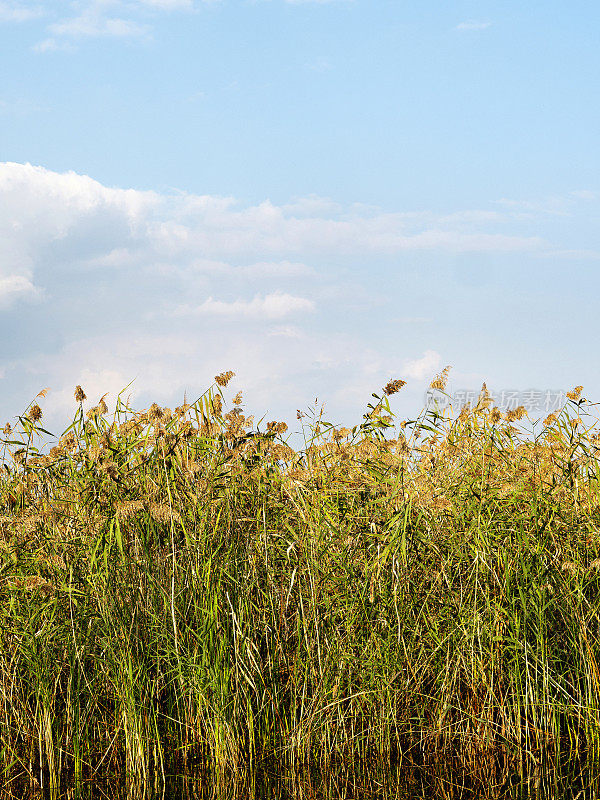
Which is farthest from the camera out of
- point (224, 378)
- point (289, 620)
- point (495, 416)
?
point (495, 416)

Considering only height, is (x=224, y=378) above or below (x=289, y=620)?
above

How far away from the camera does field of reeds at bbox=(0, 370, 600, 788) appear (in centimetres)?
409

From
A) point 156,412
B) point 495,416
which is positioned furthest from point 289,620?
point 495,416

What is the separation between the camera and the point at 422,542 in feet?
14.5

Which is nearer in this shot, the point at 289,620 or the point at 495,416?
the point at 289,620

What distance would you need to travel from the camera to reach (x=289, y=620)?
14.4 ft

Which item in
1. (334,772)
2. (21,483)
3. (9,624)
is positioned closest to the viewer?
(334,772)

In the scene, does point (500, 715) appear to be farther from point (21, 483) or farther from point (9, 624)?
point (21, 483)

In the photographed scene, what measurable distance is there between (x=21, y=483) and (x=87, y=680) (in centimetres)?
143

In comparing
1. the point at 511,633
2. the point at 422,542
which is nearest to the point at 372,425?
the point at 422,542

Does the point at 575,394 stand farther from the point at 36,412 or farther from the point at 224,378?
the point at 36,412

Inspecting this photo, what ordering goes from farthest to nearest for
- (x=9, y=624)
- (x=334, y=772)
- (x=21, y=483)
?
(x=21, y=483)
(x=9, y=624)
(x=334, y=772)

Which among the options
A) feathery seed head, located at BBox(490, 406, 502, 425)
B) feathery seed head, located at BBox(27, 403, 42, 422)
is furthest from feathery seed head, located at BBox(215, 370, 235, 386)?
feathery seed head, located at BBox(490, 406, 502, 425)

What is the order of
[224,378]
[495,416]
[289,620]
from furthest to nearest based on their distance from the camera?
[495,416] → [224,378] → [289,620]
